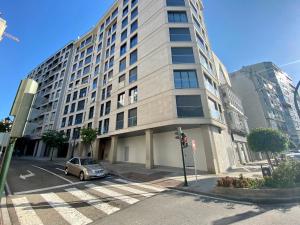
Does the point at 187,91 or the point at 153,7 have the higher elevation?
the point at 153,7

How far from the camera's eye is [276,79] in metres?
52.3

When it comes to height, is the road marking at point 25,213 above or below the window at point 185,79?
below

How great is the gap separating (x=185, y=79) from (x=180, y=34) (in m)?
6.11

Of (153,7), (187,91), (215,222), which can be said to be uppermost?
(153,7)

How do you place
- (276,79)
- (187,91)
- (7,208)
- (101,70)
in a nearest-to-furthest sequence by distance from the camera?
(7,208) < (187,91) < (101,70) < (276,79)

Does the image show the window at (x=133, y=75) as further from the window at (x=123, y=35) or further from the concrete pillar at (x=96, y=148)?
the concrete pillar at (x=96, y=148)

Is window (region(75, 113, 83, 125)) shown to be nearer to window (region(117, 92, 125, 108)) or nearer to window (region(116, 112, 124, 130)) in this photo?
window (region(117, 92, 125, 108))

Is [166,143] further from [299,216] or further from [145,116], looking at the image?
[299,216]

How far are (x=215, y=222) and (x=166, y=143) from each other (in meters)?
12.9

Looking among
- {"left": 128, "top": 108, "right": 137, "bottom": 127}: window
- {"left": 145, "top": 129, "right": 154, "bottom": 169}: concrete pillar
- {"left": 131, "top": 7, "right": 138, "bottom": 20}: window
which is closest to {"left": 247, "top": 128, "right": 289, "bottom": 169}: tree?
{"left": 145, "top": 129, "right": 154, "bottom": 169}: concrete pillar

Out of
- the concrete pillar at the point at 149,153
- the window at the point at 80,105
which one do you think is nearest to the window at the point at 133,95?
the concrete pillar at the point at 149,153

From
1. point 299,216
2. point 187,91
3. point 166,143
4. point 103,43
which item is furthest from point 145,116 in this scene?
point 103,43

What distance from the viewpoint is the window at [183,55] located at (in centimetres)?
1694

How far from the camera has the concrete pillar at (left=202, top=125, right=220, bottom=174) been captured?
1350 centimetres
